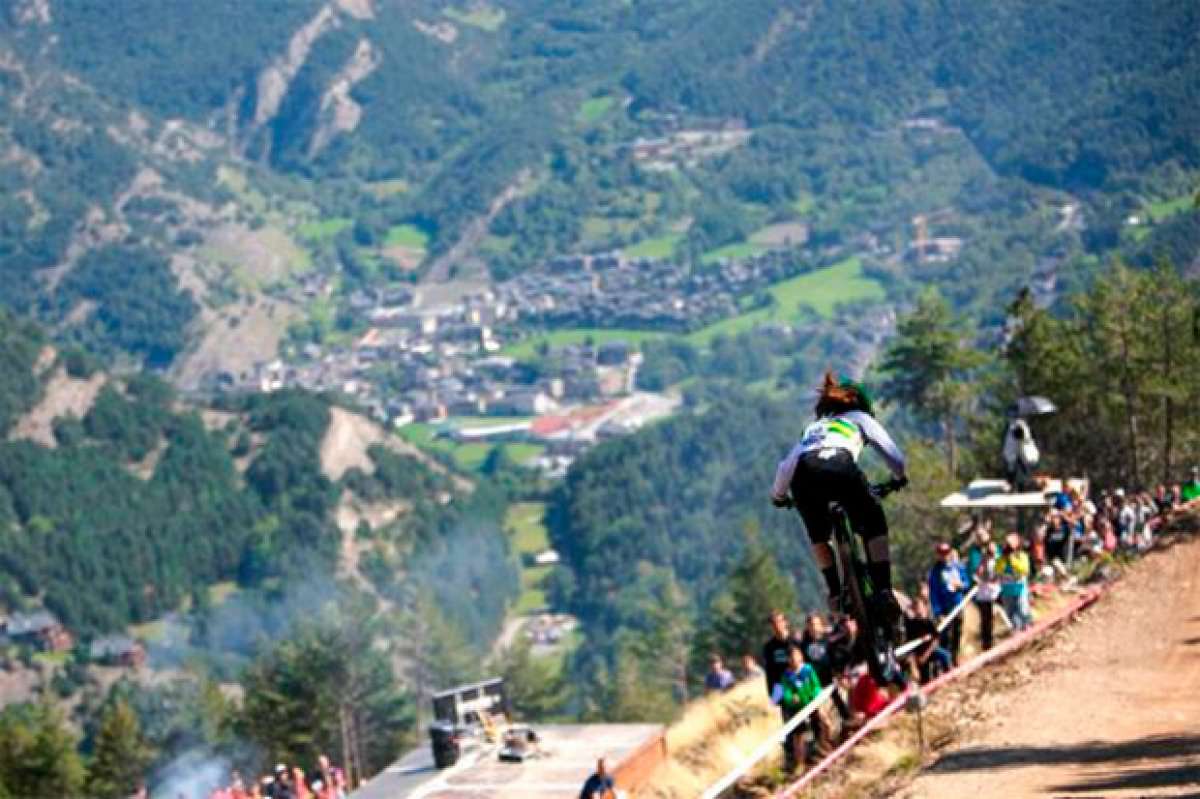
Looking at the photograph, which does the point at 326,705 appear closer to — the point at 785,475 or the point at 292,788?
the point at 292,788

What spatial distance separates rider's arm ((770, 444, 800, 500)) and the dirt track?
4208mm

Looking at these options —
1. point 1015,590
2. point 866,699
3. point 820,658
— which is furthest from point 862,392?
point 1015,590

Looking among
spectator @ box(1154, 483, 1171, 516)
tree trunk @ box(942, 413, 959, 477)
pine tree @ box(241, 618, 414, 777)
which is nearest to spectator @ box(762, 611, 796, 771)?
spectator @ box(1154, 483, 1171, 516)

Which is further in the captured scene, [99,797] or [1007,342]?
[99,797]

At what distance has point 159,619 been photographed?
184m

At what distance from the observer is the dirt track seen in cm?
1877

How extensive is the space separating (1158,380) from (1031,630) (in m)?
32.9

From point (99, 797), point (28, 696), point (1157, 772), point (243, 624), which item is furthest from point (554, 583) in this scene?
point (1157, 772)

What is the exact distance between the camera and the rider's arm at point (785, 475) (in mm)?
14984

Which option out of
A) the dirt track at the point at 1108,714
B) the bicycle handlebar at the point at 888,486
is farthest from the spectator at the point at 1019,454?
the bicycle handlebar at the point at 888,486

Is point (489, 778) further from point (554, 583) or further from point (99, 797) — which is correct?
point (554, 583)

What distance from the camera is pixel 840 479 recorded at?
1488 cm

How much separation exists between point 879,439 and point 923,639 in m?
9.44

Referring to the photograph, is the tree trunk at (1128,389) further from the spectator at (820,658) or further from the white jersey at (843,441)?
the white jersey at (843,441)
